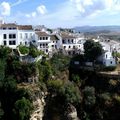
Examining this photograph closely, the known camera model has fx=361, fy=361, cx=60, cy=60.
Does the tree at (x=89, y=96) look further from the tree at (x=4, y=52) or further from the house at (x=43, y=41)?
the house at (x=43, y=41)

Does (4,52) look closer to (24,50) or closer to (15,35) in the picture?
(24,50)

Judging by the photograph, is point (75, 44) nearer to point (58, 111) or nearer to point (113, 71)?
point (113, 71)

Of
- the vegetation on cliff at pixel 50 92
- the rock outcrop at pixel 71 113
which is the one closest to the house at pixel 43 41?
the vegetation on cliff at pixel 50 92

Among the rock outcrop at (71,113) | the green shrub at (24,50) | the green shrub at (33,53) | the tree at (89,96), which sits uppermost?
the green shrub at (24,50)

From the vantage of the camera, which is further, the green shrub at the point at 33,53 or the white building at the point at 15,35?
the white building at the point at 15,35

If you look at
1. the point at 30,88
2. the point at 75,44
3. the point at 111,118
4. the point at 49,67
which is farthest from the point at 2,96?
the point at 75,44

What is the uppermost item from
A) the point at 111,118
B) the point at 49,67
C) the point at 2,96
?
the point at 49,67

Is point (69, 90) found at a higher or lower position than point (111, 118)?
higher

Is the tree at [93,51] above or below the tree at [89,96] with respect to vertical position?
above
